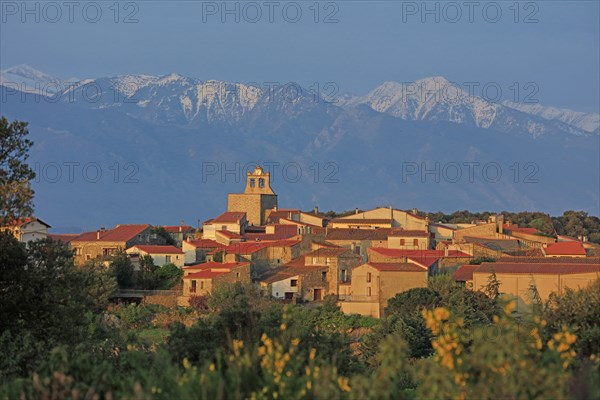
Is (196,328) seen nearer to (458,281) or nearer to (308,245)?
(458,281)

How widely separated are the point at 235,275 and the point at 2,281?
95.6ft

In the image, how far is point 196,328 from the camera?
15078 millimetres

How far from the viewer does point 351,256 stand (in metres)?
51.8

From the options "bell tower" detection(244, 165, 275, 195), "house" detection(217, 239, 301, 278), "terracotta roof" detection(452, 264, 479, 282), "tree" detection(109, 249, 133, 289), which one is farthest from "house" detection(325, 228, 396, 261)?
"bell tower" detection(244, 165, 275, 195)

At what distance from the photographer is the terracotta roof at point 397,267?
48125 mm

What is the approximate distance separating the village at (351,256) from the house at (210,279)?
49 millimetres

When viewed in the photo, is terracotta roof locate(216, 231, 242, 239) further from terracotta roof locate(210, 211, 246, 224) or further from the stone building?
the stone building

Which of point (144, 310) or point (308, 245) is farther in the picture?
point (308, 245)

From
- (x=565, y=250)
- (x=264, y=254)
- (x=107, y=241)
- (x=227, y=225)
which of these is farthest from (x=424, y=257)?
(x=227, y=225)

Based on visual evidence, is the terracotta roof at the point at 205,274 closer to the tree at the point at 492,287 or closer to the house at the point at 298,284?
the house at the point at 298,284

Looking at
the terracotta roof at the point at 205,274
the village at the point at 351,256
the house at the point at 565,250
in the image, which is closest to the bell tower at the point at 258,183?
the village at the point at 351,256

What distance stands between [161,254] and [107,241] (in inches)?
165

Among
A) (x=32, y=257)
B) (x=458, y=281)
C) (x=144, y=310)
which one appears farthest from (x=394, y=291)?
(x=32, y=257)

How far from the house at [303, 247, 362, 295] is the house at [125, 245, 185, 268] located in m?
7.35
